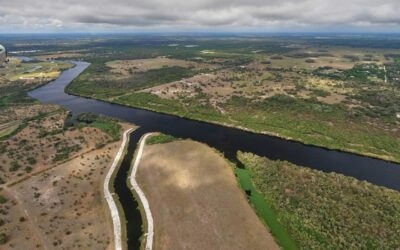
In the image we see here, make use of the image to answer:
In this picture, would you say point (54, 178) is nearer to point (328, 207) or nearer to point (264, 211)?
point (264, 211)

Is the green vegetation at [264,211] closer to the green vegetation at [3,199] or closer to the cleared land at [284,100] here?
the cleared land at [284,100]

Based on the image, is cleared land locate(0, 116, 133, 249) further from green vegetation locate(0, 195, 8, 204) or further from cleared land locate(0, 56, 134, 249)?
green vegetation locate(0, 195, 8, 204)

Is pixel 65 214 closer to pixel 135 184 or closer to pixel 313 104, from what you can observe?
pixel 135 184

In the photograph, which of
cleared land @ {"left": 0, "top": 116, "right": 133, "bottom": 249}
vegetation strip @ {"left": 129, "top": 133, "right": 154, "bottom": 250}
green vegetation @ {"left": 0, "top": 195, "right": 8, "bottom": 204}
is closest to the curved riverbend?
vegetation strip @ {"left": 129, "top": 133, "right": 154, "bottom": 250}

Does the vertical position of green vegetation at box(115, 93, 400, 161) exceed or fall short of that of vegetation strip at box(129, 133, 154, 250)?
it exceeds it

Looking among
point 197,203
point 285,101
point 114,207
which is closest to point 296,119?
point 285,101

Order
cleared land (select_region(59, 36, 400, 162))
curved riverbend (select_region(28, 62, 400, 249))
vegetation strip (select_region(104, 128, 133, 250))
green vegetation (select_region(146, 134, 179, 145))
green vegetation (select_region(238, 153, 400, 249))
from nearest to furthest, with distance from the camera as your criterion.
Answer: vegetation strip (select_region(104, 128, 133, 250))
green vegetation (select_region(238, 153, 400, 249))
curved riverbend (select_region(28, 62, 400, 249))
green vegetation (select_region(146, 134, 179, 145))
cleared land (select_region(59, 36, 400, 162))

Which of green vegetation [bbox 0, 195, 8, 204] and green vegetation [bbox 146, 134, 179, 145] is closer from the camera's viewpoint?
green vegetation [bbox 0, 195, 8, 204]

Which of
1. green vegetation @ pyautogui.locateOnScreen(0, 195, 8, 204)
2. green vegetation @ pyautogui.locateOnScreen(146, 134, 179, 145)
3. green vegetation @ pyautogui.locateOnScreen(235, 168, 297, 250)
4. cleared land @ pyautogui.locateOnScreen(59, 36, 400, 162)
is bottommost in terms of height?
green vegetation @ pyautogui.locateOnScreen(235, 168, 297, 250)
